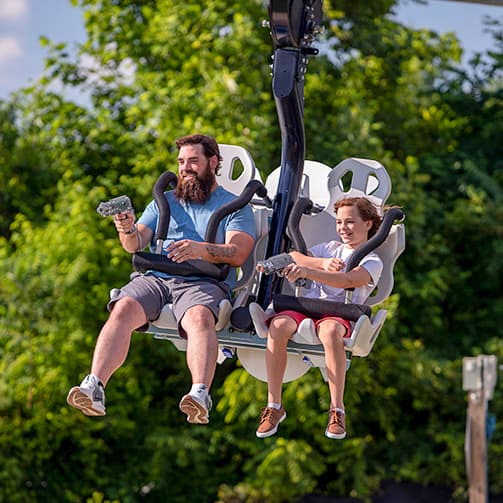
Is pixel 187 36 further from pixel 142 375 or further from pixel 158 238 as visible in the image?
pixel 158 238

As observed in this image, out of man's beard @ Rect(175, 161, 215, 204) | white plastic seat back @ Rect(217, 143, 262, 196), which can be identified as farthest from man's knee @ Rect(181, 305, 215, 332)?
white plastic seat back @ Rect(217, 143, 262, 196)

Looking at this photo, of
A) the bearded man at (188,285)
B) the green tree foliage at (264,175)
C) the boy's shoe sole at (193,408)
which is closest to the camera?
the boy's shoe sole at (193,408)

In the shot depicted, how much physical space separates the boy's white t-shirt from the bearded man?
1.11 ft

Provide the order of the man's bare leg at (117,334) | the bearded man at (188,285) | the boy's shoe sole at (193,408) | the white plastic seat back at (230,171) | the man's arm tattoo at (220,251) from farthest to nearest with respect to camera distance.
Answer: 1. the white plastic seat back at (230,171)
2. the man's arm tattoo at (220,251)
3. the man's bare leg at (117,334)
4. the bearded man at (188,285)
5. the boy's shoe sole at (193,408)

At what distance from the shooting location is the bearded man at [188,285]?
18.4 feet

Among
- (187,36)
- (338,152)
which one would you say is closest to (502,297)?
(338,152)

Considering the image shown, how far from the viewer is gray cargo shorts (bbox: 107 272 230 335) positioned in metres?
5.80

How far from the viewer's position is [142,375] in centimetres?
1630


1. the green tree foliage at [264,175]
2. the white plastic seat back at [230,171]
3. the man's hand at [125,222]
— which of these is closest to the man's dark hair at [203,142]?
the white plastic seat back at [230,171]

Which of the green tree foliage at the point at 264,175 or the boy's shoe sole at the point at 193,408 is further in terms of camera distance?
the green tree foliage at the point at 264,175

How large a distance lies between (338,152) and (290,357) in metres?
9.62

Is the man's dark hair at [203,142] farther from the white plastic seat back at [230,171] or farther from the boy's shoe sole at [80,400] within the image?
the boy's shoe sole at [80,400]

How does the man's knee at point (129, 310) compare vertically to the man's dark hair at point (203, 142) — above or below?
below

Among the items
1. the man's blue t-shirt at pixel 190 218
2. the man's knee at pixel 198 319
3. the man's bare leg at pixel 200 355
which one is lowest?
the man's bare leg at pixel 200 355
